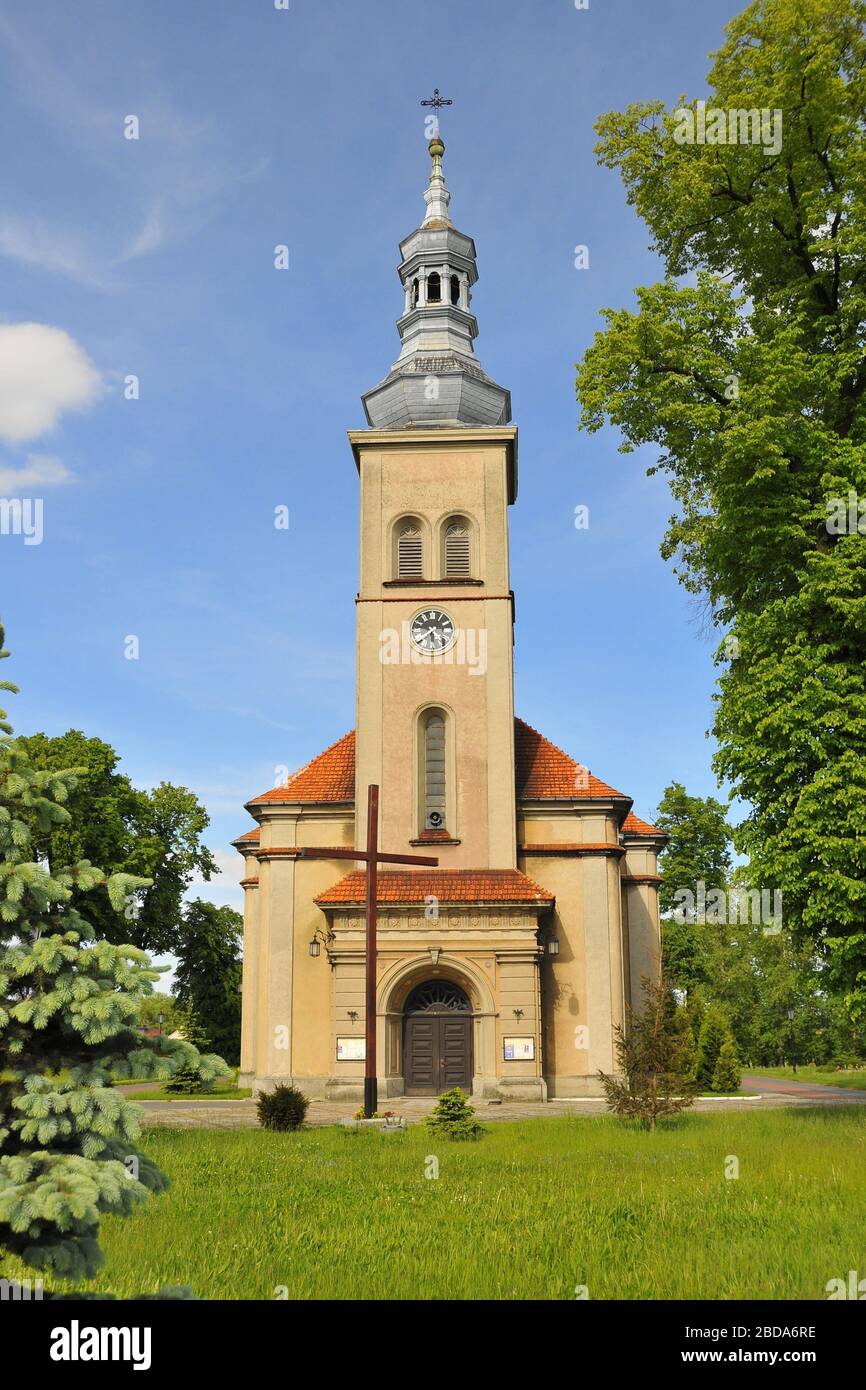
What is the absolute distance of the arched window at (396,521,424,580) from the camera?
30.4 m

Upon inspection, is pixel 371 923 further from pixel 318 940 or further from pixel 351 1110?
pixel 318 940

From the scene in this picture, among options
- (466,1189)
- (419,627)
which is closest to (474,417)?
(419,627)

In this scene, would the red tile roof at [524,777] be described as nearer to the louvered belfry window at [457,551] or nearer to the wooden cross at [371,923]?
the louvered belfry window at [457,551]

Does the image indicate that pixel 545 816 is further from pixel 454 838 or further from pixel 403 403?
pixel 403 403

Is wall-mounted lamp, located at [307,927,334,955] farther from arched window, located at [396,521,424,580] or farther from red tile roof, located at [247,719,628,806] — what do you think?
arched window, located at [396,521,424,580]

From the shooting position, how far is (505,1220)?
9.36m

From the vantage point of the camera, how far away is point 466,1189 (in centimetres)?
1116

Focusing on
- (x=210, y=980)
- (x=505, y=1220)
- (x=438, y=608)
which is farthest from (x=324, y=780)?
(x=505, y=1220)

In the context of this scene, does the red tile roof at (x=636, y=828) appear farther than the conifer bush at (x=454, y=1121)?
Yes

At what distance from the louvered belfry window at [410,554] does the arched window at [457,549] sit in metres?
0.74

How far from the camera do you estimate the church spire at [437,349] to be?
31.5 metres

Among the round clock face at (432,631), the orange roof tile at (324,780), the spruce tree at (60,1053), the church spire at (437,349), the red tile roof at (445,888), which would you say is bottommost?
the spruce tree at (60,1053)

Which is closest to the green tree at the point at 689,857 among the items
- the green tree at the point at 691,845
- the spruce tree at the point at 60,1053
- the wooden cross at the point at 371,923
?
the green tree at the point at 691,845

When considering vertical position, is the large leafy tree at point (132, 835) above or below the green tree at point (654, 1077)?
above
